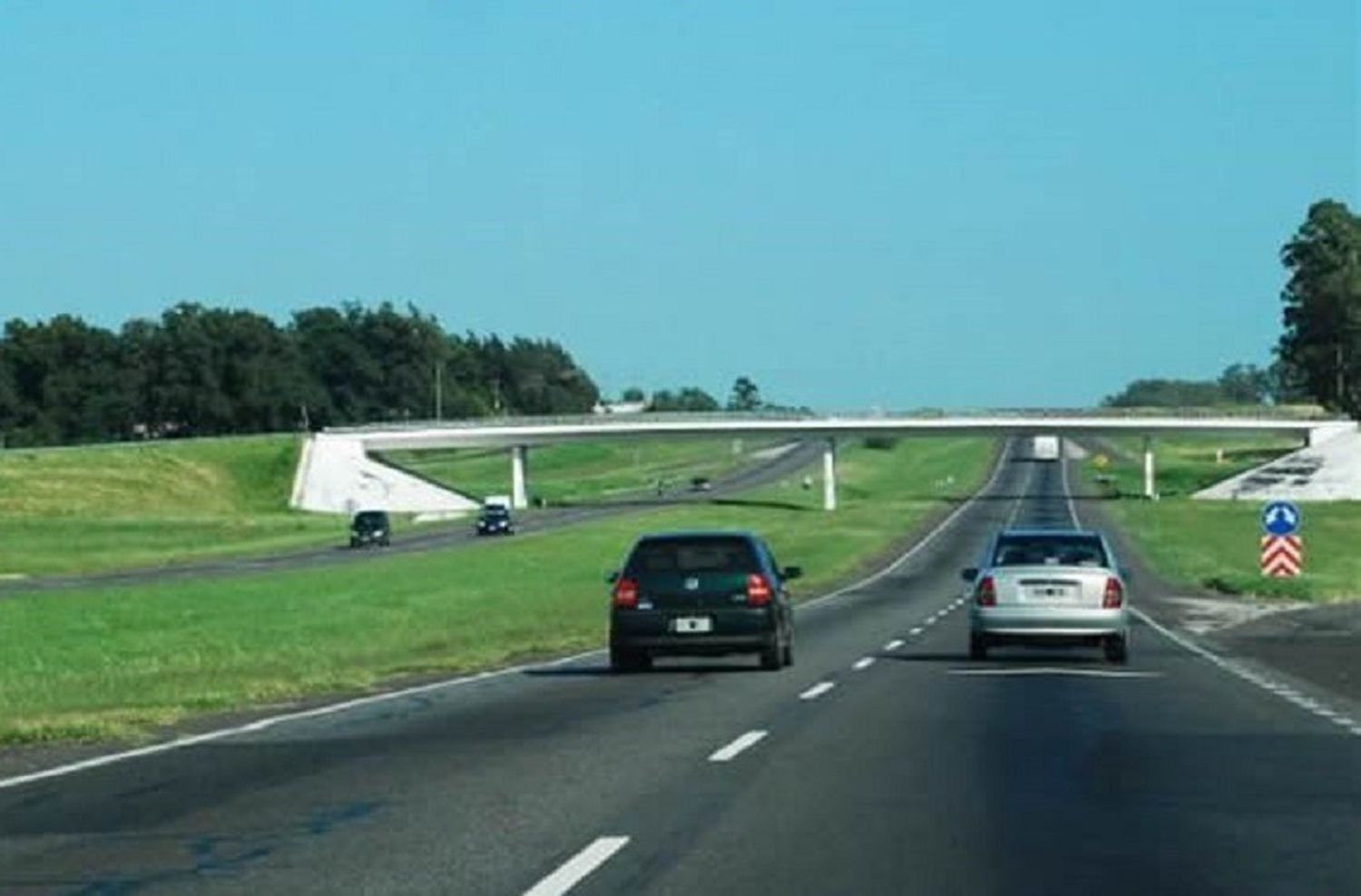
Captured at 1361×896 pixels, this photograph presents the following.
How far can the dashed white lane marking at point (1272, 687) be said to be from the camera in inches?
922

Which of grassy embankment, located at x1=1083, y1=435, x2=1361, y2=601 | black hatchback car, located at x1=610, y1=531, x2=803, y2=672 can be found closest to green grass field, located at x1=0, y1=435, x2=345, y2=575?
grassy embankment, located at x1=1083, y1=435, x2=1361, y2=601

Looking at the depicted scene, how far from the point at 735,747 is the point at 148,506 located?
111442 mm

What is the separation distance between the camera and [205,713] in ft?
81.1

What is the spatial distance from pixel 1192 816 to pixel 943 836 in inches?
74.5

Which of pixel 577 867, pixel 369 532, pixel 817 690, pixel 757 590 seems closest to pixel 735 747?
pixel 577 867

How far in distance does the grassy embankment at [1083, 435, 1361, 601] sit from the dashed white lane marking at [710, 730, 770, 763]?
4293 cm

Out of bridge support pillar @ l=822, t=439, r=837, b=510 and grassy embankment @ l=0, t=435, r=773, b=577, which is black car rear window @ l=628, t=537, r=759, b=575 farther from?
bridge support pillar @ l=822, t=439, r=837, b=510

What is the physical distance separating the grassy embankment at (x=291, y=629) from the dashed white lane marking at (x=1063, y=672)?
22.3 ft

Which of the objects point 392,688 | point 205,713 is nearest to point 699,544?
point 392,688

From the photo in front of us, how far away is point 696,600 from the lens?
30.9 meters

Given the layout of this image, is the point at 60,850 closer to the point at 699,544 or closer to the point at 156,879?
the point at 156,879

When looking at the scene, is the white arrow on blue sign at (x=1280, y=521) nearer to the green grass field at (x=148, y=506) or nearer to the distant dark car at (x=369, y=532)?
the green grass field at (x=148, y=506)

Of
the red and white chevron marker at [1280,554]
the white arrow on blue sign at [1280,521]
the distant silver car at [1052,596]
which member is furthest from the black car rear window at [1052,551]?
the red and white chevron marker at [1280,554]

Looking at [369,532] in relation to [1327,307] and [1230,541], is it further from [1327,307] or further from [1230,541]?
[1327,307]
